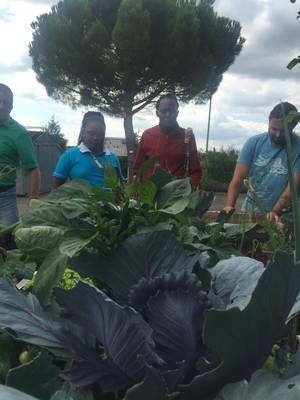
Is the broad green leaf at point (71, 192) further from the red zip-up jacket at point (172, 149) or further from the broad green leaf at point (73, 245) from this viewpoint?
the red zip-up jacket at point (172, 149)

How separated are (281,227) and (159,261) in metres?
1.00

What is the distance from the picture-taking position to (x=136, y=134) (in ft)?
68.6

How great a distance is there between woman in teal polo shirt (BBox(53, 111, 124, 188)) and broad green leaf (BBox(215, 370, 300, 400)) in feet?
8.76

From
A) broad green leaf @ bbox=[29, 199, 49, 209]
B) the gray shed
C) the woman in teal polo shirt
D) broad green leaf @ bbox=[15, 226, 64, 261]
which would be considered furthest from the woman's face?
the gray shed

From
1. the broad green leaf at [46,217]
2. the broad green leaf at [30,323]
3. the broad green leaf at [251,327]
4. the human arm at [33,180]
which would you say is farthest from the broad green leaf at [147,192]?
the human arm at [33,180]

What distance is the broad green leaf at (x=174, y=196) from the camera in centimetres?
99

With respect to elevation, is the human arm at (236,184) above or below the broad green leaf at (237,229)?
below

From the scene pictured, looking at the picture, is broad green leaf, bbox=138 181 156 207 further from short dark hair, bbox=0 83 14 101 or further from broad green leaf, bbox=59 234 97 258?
short dark hair, bbox=0 83 14 101

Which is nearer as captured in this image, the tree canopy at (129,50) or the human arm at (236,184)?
the human arm at (236,184)

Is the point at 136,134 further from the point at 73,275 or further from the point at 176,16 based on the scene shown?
the point at 73,275

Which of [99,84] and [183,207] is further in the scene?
[99,84]

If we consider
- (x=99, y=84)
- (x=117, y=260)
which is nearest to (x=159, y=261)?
(x=117, y=260)

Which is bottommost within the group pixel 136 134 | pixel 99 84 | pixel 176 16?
pixel 136 134

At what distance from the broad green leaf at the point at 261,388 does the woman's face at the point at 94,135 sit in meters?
2.74
